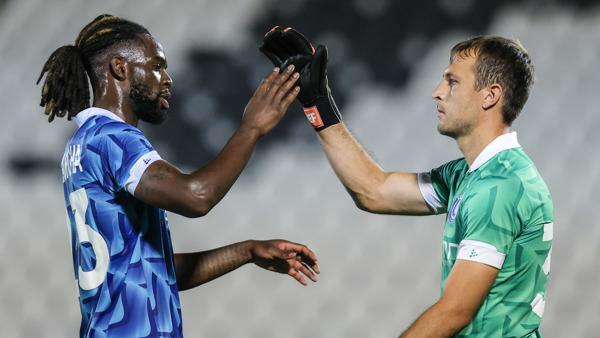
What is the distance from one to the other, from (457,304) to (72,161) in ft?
2.98

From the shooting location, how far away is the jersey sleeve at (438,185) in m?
2.79

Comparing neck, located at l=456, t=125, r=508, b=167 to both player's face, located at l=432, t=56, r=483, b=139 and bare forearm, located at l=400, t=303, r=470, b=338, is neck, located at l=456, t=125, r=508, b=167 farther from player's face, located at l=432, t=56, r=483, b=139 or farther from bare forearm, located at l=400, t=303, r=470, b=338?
bare forearm, located at l=400, t=303, r=470, b=338

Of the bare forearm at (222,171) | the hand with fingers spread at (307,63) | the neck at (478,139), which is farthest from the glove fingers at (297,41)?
the bare forearm at (222,171)

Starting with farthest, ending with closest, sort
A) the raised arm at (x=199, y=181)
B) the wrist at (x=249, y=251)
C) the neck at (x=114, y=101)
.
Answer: the wrist at (x=249, y=251) → the neck at (x=114, y=101) → the raised arm at (x=199, y=181)

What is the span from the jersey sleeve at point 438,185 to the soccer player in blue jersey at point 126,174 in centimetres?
66

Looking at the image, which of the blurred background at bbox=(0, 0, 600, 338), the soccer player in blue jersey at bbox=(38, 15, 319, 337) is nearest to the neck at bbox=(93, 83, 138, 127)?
the soccer player in blue jersey at bbox=(38, 15, 319, 337)

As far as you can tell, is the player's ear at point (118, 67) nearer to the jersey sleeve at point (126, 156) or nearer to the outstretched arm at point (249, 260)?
the jersey sleeve at point (126, 156)

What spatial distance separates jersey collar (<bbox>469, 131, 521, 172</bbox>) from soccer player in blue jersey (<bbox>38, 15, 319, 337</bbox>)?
0.51 meters

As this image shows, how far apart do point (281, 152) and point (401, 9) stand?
2.36 ft

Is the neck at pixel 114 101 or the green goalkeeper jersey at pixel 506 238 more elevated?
the neck at pixel 114 101

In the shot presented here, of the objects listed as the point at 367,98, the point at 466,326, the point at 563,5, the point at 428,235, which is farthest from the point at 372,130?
the point at 466,326

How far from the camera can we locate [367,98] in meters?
3.80

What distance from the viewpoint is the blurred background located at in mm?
3674

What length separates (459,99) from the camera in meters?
2.60
